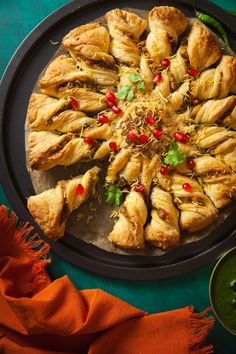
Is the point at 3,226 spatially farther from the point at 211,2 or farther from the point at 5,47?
the point at 211,2

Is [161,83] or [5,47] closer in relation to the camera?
[161,83]

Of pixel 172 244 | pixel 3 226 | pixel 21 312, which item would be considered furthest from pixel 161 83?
pixel 21 312

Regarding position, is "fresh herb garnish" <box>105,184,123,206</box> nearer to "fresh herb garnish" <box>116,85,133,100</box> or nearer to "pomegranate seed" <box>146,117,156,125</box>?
"pomegranate seed" <box>146,117,156,125</box>

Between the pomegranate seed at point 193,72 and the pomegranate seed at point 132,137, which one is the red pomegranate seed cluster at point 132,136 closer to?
the pomegranate seed at point 132,137

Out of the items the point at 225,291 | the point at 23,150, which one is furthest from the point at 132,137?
the point at 225,291

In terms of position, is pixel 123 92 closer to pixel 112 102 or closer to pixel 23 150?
pixel 112 102

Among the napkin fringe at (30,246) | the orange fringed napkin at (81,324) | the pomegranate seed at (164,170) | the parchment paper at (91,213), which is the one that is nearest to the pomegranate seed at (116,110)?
the parchment paper at (91,213)
